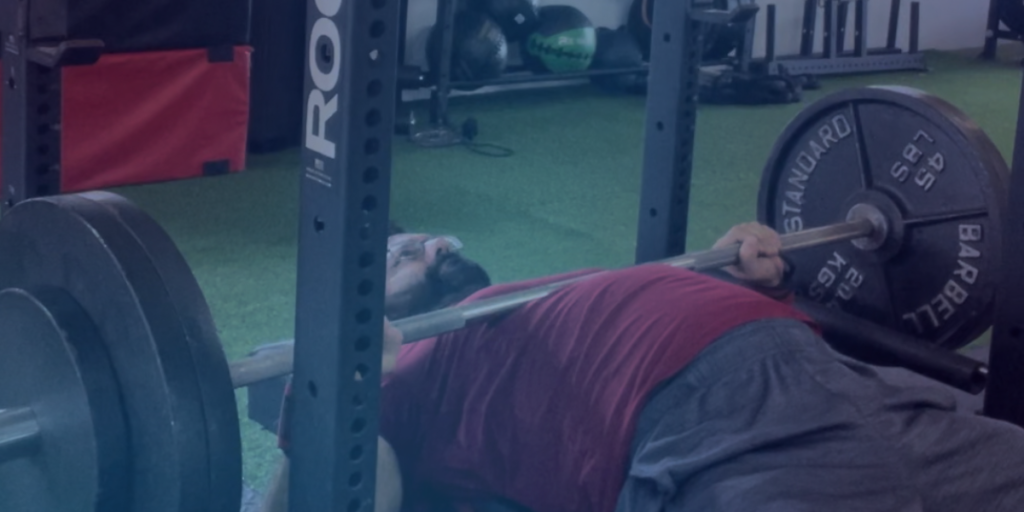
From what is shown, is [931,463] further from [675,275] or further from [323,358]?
[323,358]

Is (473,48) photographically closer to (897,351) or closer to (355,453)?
(897,351)

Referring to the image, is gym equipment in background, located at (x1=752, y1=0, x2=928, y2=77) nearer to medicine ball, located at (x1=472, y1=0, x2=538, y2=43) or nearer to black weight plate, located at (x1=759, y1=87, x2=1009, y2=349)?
medicine ball, located at (x1=472, y1=0, x2=538, y2=43)

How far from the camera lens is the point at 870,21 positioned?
24.6 feet

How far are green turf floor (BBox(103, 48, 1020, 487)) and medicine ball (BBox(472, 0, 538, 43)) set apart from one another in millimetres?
351

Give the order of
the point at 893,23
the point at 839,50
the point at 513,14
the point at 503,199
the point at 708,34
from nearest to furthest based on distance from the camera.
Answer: the point at 503,199 → the point at 513,14 → the point at 708,34 → the point at 839,50 → the point at 893,23

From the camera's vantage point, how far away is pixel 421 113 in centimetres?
520

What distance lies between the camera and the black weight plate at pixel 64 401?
120cm

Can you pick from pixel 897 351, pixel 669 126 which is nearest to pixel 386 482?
pixel 669 126

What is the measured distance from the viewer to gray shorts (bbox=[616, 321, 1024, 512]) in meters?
1.32

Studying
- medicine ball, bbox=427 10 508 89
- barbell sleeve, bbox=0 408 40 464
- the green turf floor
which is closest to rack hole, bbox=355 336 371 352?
barbell sleeve, bbox=0 408 40 464

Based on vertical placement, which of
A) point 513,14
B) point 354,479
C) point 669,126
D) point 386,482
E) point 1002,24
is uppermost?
point 1002,24

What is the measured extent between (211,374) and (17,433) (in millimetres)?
262

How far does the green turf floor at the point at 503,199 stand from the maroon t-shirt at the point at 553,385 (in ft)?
1.75

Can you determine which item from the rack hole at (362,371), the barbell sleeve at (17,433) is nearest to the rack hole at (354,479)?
the rack hole at (362,371)
